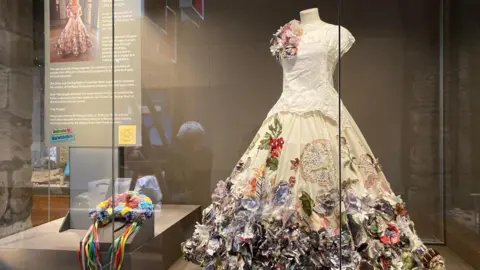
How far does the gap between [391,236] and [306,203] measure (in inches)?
11.0

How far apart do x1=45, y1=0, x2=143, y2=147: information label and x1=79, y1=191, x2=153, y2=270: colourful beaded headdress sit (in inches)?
9.7

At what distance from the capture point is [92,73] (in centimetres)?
173

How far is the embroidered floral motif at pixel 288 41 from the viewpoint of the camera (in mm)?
1643

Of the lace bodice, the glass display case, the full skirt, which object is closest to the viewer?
the full skirt

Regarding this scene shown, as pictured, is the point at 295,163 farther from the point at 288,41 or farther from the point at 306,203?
the point at 288,41

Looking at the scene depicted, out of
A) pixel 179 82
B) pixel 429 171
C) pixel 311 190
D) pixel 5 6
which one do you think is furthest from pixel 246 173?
pixel 5 6

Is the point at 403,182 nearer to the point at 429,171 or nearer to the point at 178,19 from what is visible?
the point at 429,171

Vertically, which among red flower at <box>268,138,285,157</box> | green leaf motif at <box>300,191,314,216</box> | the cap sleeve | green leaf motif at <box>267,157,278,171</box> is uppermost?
the cap sleeve

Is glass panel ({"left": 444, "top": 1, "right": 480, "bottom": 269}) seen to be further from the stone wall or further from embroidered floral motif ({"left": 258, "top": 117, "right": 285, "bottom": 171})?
the stone wall

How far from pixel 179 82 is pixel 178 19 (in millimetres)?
307

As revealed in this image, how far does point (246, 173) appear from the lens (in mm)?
1531

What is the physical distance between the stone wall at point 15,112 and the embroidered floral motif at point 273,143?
3.52 ft

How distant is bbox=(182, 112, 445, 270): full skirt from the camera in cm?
132

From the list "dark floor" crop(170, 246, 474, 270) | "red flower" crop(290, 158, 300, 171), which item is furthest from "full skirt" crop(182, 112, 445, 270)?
"dark floor" crop(170, 246, 474, 270)
